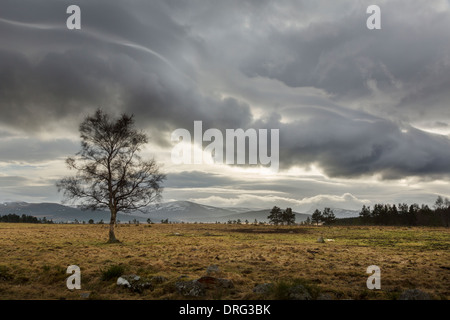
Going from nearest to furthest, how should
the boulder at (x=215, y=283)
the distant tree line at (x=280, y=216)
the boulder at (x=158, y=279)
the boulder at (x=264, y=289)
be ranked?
1. the boulder at (x=264, y=289)
2. the boulder at (x=215, y=283)
3. the boulder at (x=158, y=279)
4. the distant tree line at (x=280, y=216)

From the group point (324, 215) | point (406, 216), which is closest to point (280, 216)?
point (324, 215)

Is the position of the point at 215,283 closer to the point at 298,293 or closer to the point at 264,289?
the point at 264,289

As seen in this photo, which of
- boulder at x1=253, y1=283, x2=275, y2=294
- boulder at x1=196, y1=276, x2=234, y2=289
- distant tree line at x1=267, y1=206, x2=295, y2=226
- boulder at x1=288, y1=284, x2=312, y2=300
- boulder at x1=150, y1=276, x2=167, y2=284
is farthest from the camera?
distant tree line at x1=267, y1=206, x2=295, y2=226

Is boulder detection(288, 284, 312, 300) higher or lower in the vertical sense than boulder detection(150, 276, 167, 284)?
higher

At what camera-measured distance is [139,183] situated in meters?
28.7

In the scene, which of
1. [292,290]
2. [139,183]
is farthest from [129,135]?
[292,290]

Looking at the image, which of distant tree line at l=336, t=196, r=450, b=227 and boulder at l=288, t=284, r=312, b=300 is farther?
distant tree line at l=336, t=196, r=450, b=227

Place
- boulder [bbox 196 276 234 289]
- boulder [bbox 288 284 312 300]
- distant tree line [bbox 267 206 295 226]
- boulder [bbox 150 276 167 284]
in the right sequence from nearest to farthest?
boulder [bbox 288 284 312 300]
boulder [bbox 196 276 234 289]
boulder [bbox 150 276 167 284]
distant tree line [bbox 267 206 295 226]

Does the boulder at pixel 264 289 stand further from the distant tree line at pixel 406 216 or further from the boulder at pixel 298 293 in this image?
the distant tree line at pixel 406 216

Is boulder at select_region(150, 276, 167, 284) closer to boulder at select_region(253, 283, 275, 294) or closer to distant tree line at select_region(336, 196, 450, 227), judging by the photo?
boulder at select_region(253, 283, 275, 294)

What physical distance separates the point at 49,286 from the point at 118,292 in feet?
11.8

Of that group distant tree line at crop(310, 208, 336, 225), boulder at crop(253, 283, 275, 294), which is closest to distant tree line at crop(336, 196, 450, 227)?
distant tree line at crop(310, 208, 336, 225)

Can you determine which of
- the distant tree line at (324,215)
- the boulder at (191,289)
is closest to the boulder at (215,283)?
the boulder at (191,289)
